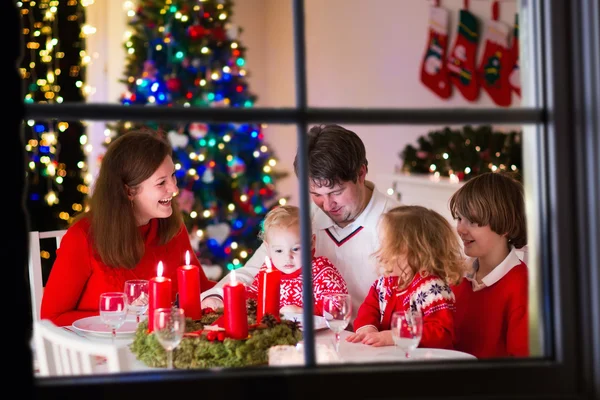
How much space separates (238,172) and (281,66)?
4.47 feet

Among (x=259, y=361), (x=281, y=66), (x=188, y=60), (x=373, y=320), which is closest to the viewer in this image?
(x=259, y=361)

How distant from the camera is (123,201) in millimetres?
2682

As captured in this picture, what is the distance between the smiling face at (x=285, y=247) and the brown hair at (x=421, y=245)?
0.44 meters

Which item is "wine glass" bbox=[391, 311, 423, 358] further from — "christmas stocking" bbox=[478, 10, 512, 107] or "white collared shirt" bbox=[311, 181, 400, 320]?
"christmas stocking" bbox=[478, 10, 512, 107]

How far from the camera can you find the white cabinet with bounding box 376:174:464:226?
395cm

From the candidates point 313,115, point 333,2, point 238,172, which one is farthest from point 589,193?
point 333,2

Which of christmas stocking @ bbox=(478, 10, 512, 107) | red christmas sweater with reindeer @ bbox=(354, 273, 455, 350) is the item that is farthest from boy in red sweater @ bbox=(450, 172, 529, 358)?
christmas stocking @ bbox=(478, 10, 512, 107)

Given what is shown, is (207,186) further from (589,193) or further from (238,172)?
(589,193)

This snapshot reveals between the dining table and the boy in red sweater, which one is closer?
the dining table

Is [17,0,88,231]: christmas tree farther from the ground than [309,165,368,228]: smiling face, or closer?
farther from the ground

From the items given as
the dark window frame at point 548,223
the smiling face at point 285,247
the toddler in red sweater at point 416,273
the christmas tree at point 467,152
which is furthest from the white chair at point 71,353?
the christmas tree at point 467,152

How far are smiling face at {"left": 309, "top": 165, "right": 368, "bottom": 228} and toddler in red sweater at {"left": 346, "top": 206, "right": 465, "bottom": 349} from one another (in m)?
0.39

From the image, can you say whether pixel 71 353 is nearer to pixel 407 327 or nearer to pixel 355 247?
pixel 407 327

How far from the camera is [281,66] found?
5758mm
